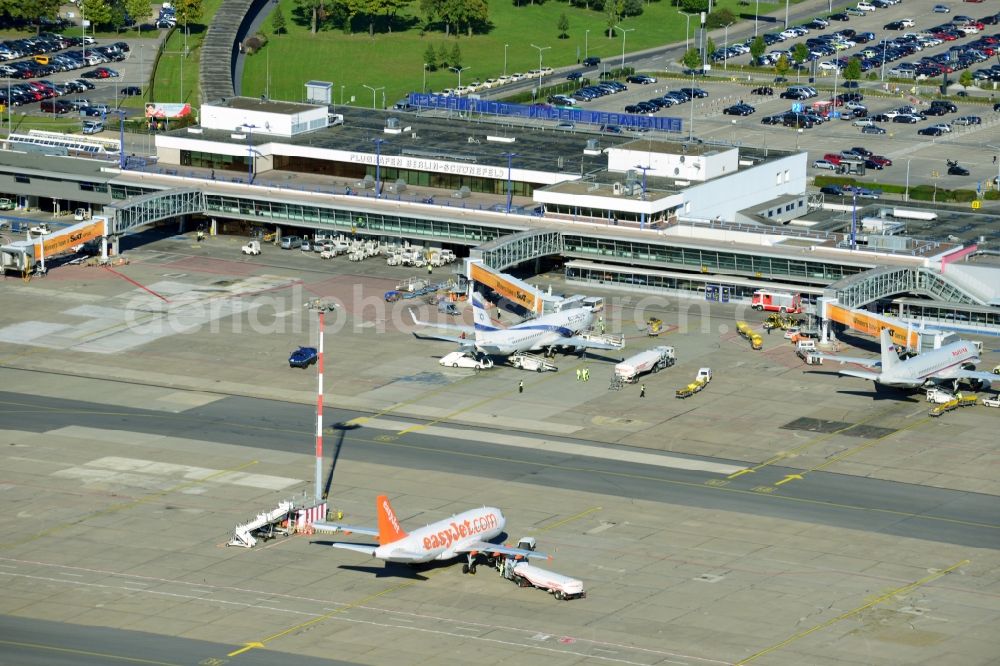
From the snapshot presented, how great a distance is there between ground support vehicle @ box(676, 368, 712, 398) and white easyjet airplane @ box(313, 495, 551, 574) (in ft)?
131

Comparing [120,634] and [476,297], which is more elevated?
[476,297]

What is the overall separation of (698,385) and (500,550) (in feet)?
157

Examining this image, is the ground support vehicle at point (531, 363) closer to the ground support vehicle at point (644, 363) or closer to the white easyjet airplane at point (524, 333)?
the white easyjet airplane at point (524, 333)

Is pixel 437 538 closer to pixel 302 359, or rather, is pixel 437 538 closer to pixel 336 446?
pixel 336 446

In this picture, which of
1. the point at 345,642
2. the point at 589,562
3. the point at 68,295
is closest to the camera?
the point at 345,642

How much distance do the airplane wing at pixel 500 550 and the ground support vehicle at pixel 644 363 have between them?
4453cm

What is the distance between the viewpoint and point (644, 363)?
165 m

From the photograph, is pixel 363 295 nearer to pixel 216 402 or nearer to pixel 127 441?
pixel 216 402

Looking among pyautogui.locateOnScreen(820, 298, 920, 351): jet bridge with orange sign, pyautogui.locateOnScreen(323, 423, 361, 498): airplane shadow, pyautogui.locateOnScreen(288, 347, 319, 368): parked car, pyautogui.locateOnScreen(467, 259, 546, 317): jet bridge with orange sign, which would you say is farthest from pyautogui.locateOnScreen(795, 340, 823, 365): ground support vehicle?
pyautogui.locateOnScreen(288, 347, 319, 368): parked car

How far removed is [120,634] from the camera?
109812 millimetres

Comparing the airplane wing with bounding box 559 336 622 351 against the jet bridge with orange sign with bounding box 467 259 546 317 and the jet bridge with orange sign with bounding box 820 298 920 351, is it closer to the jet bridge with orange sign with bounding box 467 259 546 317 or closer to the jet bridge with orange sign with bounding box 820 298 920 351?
the jet bridge with orange sign with bounding box 467 259 546 317

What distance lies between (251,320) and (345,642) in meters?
78.2

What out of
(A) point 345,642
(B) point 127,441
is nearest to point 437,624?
(A) point 345,642

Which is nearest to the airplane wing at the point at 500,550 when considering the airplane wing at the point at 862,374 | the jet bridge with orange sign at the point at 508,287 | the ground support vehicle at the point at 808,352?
the airplane wing at the point at 862,374
